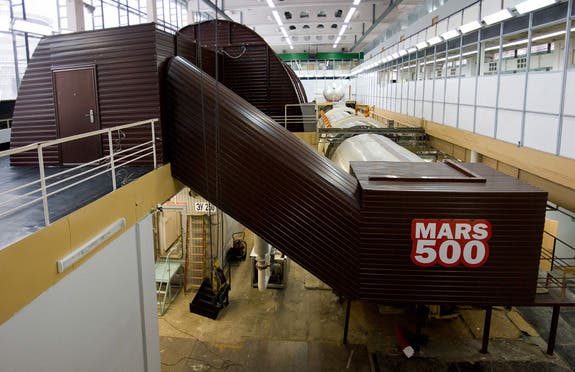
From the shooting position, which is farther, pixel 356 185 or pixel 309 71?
pixel 309 71

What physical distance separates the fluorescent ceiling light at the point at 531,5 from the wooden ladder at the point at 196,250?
11070 mm

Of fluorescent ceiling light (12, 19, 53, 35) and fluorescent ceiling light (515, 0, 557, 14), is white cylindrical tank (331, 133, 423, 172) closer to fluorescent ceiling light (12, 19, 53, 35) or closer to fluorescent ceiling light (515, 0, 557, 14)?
fluorescent ceiling light (515, 0, 557, 14)

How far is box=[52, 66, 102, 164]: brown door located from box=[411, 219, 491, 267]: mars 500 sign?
6.78 metres

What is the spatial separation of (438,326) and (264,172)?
7831mm

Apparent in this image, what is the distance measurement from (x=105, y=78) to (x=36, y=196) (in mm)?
3159

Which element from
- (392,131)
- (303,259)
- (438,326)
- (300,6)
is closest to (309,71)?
(300,6)

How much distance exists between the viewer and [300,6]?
22734 mm

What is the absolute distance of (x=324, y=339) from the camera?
38.0 ft

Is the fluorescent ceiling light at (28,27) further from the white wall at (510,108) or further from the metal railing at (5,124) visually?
the white wall at (510,108)

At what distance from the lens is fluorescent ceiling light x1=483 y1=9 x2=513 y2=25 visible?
36.0ft

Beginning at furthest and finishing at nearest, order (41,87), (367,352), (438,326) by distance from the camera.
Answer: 1. (438,326)
2. (367,352)
3. (41,87)

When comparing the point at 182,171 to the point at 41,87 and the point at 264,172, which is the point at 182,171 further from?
the point at 41,87

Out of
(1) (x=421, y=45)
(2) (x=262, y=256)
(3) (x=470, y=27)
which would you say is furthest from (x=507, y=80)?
(1) (x=421, y=45)

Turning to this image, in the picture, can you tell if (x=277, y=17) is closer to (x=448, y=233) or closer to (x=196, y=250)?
(x=196, y=250)
